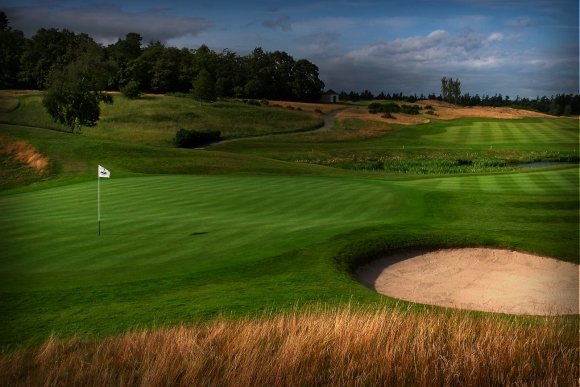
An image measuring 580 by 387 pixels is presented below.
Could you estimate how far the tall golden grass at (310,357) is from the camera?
405cm

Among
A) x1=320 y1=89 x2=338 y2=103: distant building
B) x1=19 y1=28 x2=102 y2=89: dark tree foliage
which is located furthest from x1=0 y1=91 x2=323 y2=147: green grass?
x1=19 y1=28 x2=102 y2=89: dark tree foliage

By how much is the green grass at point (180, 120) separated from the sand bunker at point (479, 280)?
2925 centimetres

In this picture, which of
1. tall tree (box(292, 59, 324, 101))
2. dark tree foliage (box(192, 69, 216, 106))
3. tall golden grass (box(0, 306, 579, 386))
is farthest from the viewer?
dark tree foliage (box(192, 69, 216, 106))

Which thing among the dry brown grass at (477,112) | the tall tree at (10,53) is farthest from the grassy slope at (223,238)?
the dry brown grass at (477,112)

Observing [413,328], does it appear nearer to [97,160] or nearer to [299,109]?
[97,160]

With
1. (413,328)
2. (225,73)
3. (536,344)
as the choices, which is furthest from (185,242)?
(225,73)

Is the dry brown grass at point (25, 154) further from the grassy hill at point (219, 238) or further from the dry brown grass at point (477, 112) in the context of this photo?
the dry brown grass at point (477, 112)

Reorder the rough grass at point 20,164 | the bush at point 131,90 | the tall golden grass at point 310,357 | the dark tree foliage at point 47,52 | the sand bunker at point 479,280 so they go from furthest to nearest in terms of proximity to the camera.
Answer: the bush at point 131,90 < the rough grass at point 20,164 < the dark tree foliage at point 47,52 < the sand bunker at point 479,280 < the tall golden grass at point 310,357

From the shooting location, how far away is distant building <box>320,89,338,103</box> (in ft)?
130

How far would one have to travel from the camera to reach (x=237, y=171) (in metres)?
25.6

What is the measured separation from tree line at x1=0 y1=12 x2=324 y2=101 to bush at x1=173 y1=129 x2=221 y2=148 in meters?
3.33

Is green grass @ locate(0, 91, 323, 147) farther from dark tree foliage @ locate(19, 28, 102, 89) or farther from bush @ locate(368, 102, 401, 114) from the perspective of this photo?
dark tree foliage @ locate(19, 28, 102, 89)

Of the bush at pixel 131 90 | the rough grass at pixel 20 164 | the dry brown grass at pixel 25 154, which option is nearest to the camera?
the rough grass at pixel 20 164

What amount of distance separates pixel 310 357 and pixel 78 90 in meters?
34.3
